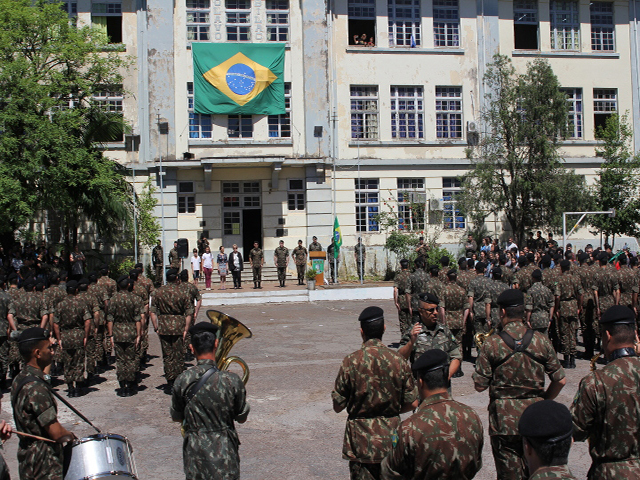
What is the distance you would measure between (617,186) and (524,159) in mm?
4460

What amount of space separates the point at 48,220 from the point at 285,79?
12074 millimetres

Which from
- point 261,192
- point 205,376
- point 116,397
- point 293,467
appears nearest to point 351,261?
point 261,192

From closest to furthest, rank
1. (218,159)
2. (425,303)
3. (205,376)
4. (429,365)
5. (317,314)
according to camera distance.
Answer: (429,365) < (205,376) < (425,303) < (317,314) < (218,159)

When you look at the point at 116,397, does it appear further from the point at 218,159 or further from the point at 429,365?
the point at 218,159

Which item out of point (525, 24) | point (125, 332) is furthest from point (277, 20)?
point (125, 332)

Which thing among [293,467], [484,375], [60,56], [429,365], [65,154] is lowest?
[293,467]

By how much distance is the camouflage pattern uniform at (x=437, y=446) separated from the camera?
142 inches

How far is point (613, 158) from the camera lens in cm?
2820

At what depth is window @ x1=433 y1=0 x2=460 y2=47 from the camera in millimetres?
29812

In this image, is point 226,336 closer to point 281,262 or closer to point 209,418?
point 209,418

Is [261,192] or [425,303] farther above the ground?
[261,192]

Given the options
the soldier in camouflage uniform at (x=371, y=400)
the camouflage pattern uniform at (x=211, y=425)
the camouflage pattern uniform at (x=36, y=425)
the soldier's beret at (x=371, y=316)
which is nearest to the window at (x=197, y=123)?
the camouflage pattern uniform at (x=36, y=425)

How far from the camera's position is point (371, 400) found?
4.87 metres

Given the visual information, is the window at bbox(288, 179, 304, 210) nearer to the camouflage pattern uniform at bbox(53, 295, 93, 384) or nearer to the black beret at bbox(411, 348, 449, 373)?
the camouflage pattern uniform at bbox(53, 295, 93, 384)
